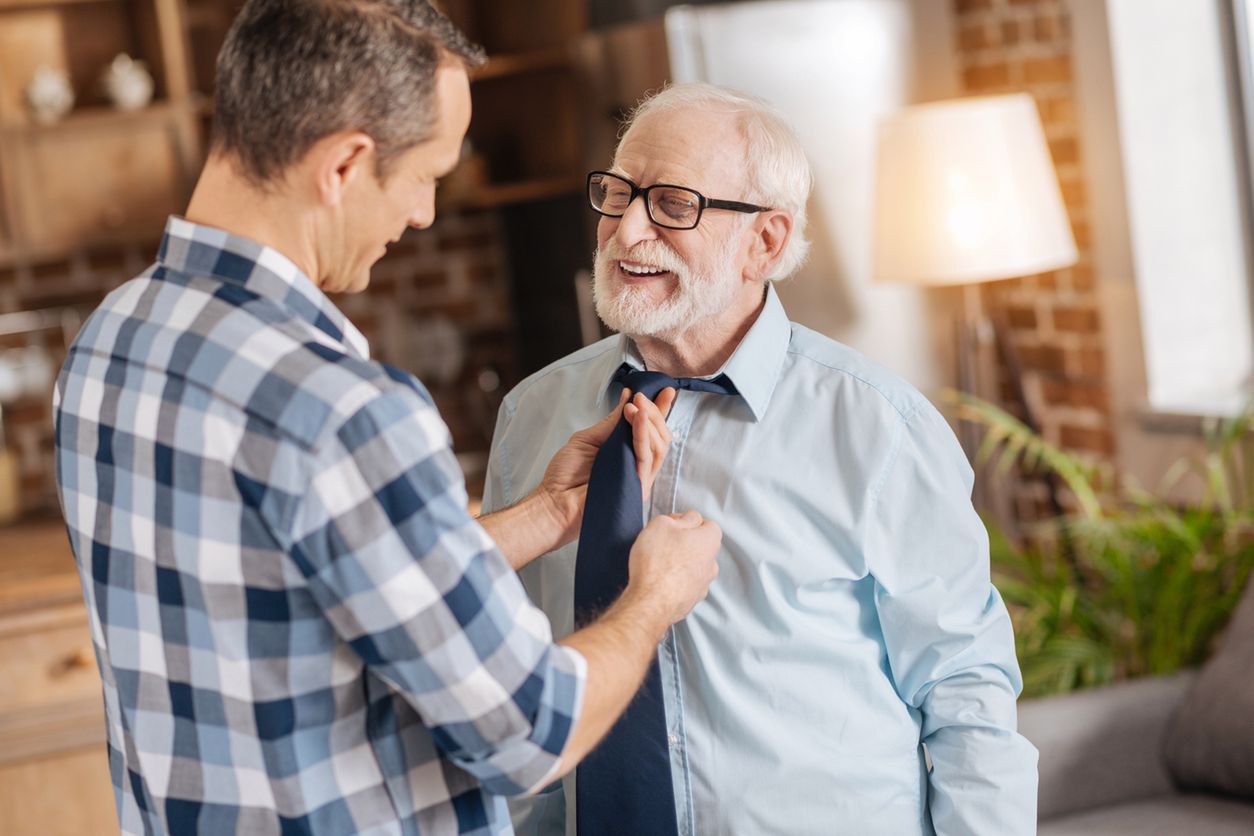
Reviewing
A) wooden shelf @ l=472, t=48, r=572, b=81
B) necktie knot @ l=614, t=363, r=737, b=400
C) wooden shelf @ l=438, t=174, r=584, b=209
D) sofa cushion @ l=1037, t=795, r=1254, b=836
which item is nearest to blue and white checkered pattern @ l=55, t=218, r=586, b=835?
necktie knot @ l=614, t=363, r=737, b=400

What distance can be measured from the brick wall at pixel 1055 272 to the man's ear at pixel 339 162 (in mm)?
2391

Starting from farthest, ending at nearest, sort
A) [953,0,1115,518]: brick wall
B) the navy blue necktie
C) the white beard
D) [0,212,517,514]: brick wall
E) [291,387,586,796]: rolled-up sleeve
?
1. [0,212,517,514]: brick wall
2. [953,0,1115,518]: brick wall
3. the white beard
4. the navy blue necktie
5. [291,387,586,796]: rolled-up sleeve

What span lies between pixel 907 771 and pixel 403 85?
0.88m

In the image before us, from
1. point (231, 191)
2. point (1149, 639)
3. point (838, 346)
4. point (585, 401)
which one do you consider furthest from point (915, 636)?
point (1149, 639)

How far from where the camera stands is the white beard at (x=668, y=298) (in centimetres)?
151

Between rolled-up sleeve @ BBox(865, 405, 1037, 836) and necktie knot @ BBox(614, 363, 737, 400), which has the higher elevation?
necktie knot @ BBox(614, 363, 737, 400)

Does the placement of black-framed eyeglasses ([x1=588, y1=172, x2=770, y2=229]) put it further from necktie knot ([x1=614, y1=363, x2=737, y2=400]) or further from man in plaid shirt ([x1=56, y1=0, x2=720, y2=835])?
man in plaid shirt ([x1=56, y1=0, x2=720, y2=835])

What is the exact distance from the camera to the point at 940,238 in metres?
2.86

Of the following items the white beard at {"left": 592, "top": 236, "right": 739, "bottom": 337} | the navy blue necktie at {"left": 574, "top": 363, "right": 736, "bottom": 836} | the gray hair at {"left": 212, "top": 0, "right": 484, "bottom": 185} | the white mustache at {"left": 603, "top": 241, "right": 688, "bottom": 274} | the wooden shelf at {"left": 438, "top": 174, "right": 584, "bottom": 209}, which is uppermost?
the wooden shelf at {"left": 438, "top": 174, "right": 584, "bottom": 209}

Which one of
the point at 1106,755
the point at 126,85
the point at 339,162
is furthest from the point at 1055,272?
the point at 339,162

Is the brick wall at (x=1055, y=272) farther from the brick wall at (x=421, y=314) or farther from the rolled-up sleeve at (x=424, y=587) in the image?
the rolled-up sleeve at (x=424, y=587)

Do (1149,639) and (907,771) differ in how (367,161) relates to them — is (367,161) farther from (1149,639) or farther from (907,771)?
(1149,639)

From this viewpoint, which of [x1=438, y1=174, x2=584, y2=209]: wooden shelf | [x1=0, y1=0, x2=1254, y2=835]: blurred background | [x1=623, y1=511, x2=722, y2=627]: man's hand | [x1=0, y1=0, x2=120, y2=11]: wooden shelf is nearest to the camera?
[x1=623, y1=511, x2=722, y2=627]: man's hand

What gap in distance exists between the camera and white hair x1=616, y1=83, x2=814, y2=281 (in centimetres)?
155
